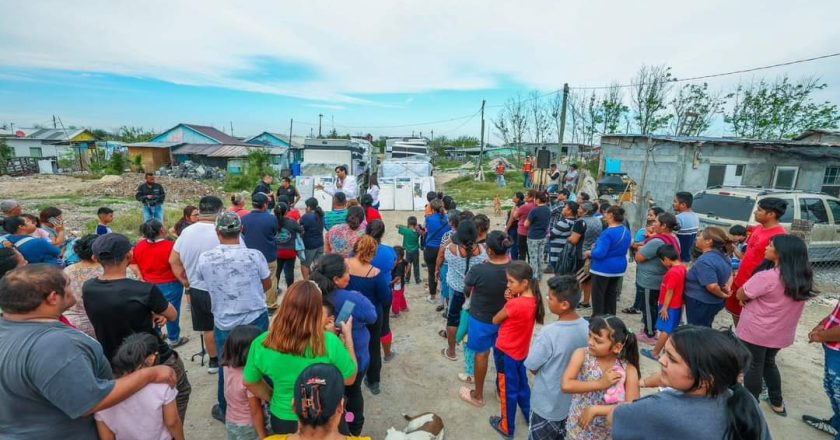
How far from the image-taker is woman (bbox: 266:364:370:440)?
4.98 ft

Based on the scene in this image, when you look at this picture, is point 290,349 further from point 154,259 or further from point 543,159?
point 543,159

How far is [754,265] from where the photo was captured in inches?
162

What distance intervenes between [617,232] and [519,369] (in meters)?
2.61

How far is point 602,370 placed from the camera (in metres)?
2.24

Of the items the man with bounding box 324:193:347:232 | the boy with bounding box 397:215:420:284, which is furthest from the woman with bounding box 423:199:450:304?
the man with bounding box 324:193:347:232

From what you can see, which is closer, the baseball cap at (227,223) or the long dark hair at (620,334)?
the long dark hair at (620,334)

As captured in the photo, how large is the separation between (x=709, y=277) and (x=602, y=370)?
2.50 meters

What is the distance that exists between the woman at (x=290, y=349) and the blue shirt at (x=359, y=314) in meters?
0.58

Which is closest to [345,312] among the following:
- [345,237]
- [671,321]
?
[345,237]

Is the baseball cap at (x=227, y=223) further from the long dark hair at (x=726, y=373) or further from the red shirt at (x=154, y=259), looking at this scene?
the long dark hair at (x=726, y=373)

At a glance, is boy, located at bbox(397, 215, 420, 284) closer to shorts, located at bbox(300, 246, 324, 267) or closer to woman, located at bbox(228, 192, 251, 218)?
shorts, located at bbox(300, 246, 324, 267)

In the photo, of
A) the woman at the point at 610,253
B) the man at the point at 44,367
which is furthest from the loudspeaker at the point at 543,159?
the man at the point at 44,367

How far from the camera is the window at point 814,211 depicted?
7.73m

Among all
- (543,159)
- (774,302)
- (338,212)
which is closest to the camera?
(774,302)
